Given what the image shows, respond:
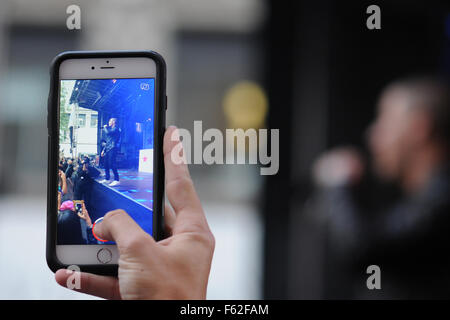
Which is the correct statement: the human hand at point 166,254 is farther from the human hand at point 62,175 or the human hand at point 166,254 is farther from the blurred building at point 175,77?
the blurred building at point 175,77

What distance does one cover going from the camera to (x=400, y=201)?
1.18 metres

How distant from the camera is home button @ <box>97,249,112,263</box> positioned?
21.5 inches

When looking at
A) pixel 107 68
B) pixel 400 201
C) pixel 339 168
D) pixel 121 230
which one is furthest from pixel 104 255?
pixel 339 168

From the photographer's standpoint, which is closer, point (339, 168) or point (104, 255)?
point (104, 255)

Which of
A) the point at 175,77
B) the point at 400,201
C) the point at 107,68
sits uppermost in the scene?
the point at 175,77

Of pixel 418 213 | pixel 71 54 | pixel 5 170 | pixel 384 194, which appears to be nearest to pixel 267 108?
pixel 384 194

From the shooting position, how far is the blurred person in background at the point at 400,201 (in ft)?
3.35

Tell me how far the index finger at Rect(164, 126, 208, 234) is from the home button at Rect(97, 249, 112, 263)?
0.32 feet

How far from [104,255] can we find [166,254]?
11cm

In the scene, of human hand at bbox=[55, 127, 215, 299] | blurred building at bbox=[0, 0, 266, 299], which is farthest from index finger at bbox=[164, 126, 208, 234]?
blurred building at bbox=[0, 0, 266, 299]

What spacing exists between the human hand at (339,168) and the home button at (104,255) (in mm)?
988

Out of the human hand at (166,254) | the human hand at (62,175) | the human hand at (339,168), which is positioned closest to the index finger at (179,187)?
the human hand at (166,254)

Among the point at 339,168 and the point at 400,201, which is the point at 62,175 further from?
the point at 339,168

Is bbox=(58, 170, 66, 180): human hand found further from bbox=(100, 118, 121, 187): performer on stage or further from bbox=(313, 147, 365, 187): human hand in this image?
bbox=(313, 147, 365, 187): human hand
